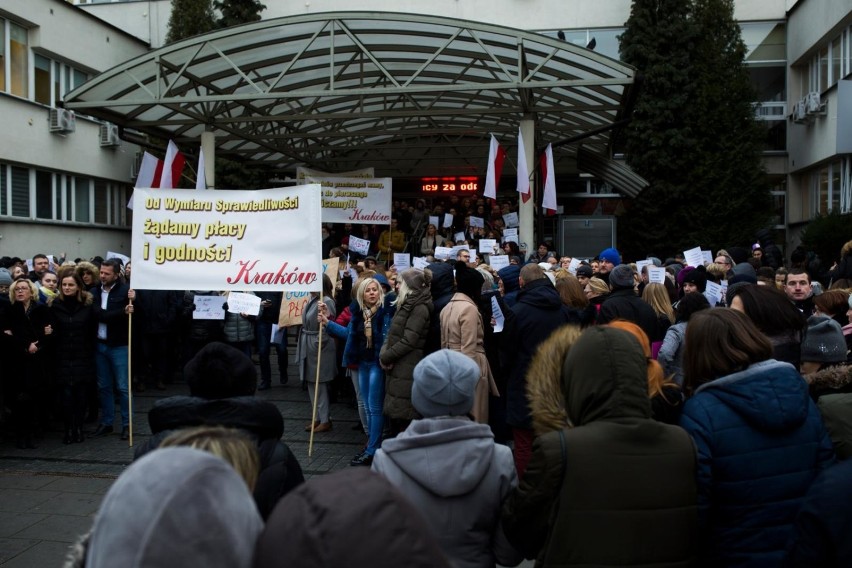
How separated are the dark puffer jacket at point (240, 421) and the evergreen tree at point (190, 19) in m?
26.6

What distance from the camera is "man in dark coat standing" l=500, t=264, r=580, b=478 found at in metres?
6.59

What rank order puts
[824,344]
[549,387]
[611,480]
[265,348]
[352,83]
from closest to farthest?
[611,480], [549,387], [824,344], [265,348], [352,83]

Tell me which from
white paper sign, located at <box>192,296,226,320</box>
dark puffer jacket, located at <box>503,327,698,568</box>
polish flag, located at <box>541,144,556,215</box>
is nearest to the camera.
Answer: dark puffer jacket, located at <box>503,327,698,568</box>

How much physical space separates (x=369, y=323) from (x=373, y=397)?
77 centimetres

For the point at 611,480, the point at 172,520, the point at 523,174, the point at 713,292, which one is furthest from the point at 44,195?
the point at 172,520

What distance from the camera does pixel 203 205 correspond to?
8.09 meters

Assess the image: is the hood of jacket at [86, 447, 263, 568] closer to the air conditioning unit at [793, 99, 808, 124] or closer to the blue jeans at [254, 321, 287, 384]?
the blue jeans at [254, 321, 287, 384]

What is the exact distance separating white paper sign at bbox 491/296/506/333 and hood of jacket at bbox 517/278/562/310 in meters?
0.53

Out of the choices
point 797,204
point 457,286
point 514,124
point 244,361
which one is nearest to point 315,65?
point 514,124

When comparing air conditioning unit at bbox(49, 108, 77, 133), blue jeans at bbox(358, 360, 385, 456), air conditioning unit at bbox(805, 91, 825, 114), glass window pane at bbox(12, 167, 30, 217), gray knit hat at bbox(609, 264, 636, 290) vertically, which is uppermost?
air conditioning unit at bbox(805, 91, 825, 114)

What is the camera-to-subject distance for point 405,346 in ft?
23.7

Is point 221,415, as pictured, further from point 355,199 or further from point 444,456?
point 355,199

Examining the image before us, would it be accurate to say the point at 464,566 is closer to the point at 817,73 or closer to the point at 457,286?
the point at 457,286

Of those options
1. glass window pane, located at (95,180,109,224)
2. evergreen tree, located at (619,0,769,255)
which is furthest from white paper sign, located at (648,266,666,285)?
glass window pane, located at (95,180,109,224)
